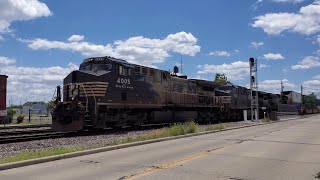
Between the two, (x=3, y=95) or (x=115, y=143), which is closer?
(x=115, y=143)

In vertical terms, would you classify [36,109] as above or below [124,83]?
below

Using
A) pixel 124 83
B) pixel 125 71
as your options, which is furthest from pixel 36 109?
pixel 124 83

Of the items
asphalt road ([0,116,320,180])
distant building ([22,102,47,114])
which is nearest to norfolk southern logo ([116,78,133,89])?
asphalt road ([0,116,320,180])

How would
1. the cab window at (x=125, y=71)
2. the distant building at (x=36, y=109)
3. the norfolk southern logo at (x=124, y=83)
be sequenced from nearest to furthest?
the norfolk southern logo at (x=124, y=83)
the cab window at (x=125, y=71)
the distant building at (x=36, y=109)

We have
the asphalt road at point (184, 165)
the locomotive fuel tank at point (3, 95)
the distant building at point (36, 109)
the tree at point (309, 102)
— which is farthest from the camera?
the distant building at point (36, 109)

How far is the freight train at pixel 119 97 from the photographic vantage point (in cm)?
2239

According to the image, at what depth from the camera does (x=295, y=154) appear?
13.6m

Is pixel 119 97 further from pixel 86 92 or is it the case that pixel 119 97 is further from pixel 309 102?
pixel 309 102

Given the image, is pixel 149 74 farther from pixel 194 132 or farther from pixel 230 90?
pixel 230 90

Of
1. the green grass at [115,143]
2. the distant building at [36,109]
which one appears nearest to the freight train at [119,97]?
the green grass at [115,143]

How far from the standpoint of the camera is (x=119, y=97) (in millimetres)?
24438

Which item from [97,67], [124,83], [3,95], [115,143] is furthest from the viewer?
[3,95]

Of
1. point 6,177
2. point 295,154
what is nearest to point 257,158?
point 295,154

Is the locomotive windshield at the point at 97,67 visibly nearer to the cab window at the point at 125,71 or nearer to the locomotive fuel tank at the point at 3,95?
the cab window at the point at 125,71
